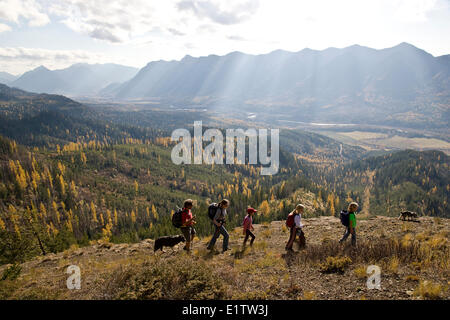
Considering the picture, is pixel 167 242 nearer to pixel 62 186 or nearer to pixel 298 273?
pixel 298 273

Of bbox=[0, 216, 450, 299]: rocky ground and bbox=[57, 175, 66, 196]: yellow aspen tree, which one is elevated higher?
bbox=[0, 216, 450, 299]: rocky ground

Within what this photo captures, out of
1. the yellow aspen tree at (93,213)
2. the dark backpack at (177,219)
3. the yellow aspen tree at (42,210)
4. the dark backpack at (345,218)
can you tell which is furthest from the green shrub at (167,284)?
the yellow aspen tree at (93,213)

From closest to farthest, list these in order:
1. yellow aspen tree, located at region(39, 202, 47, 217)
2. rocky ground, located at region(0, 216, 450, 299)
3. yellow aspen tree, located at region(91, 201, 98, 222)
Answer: rocky ground, located at region(0, 216, 450, 299) < yellow aspen tree, located at region(39, 202, 47, 217) < yellow aspen tree, located at region(91, 201, 98, 222)

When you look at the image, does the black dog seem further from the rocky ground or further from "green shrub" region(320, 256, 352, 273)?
"green shrub" region(320, 256, 352, 273)

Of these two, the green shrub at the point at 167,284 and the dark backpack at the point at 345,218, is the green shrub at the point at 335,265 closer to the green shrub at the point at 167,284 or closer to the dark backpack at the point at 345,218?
the dark backpack at the point at 345,218

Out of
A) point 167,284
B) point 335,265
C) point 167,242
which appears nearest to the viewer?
point 167,284

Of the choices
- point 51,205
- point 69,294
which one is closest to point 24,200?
point 51,205

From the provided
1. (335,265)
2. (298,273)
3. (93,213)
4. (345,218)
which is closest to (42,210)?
(93,213)

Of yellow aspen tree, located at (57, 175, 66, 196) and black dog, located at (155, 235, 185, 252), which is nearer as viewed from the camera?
black dog, located at (155, 235, 185, 252)

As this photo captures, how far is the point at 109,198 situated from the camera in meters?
183

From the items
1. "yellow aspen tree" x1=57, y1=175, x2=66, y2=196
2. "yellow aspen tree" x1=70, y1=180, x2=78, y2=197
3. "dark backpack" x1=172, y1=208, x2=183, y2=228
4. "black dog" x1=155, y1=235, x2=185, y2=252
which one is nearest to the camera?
"dark backpack" x1=172, y1=208, x2=183, y2=228

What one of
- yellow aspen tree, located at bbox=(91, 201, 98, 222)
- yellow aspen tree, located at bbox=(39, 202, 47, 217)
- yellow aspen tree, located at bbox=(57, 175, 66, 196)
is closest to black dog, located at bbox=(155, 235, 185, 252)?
yellow aspen tree, located at bbox=(39, 202, 47, 217)

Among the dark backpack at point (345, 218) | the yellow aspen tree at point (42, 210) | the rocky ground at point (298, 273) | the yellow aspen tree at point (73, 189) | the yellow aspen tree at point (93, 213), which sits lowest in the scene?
the yellow aspen tree at point (93, 213)

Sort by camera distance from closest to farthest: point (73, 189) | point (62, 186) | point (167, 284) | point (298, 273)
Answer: point (167, 284) → point (298, 273) → point (62, 186) → point (73, 189)
